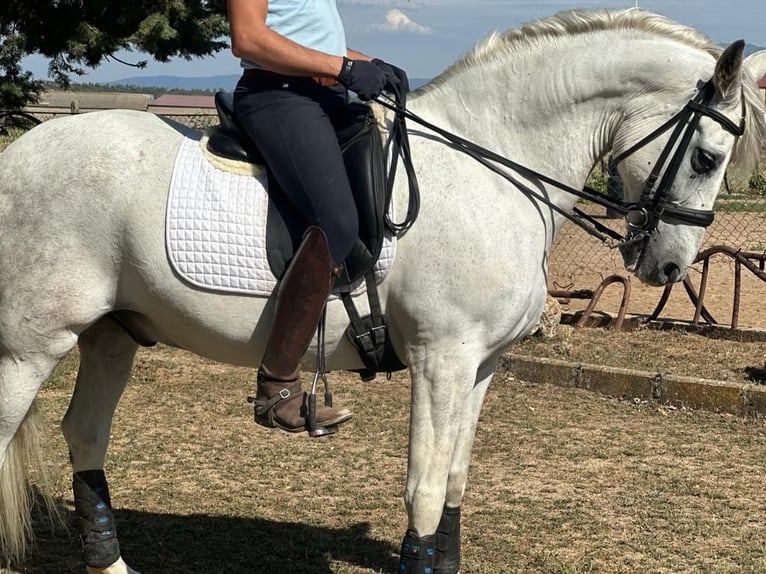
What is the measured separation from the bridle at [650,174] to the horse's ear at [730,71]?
0.16 feet

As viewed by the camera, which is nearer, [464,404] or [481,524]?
[464,404]

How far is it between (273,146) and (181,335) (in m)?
0.85

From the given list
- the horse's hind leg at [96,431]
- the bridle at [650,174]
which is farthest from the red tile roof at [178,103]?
the bridle at [650,174]

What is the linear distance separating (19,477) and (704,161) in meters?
2.89

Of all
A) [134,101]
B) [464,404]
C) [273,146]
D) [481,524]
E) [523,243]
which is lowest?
[481,524]

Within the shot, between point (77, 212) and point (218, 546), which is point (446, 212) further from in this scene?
point (218, 546)

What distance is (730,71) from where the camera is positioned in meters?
3.14

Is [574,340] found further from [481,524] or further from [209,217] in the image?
[209,217]

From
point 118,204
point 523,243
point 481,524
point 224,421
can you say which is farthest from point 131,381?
point 523,243

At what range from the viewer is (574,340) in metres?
8.81

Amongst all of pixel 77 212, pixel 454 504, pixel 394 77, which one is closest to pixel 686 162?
pixel 394 77

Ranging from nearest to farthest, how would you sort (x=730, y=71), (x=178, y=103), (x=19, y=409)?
(x=730, y=71) → (x=19, y=409) → (x=178, y=103)

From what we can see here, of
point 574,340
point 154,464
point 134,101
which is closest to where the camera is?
point 154,464

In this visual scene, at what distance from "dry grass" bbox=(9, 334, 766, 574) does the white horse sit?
38.0 inches
